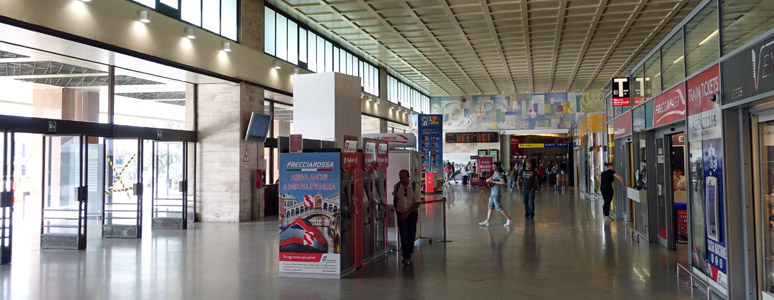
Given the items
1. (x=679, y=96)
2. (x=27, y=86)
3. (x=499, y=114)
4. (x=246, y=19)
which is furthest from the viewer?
(x=499, y=114)

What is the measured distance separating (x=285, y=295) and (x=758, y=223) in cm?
495

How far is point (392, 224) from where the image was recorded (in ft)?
32.3

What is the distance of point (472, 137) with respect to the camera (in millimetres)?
35375

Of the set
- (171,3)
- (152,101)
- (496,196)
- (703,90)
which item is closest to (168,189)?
(152,101)

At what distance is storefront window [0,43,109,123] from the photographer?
356 inches

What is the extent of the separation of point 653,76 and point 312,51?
464 inches

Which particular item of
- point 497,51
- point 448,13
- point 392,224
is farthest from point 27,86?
point 497,51

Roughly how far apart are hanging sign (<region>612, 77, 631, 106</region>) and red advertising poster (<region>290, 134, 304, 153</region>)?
6996 mm

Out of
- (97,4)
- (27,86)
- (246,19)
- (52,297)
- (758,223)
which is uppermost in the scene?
(246,19)

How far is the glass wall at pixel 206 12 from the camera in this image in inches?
449

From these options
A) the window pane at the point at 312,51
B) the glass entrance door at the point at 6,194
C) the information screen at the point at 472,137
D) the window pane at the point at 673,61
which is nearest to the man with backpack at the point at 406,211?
the window pane at the point at 673,61

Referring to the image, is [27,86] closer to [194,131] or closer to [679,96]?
[194,131]

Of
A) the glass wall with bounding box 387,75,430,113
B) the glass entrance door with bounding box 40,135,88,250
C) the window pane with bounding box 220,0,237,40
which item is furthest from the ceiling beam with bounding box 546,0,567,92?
the glass entrance door with bounding box 40,135,88,250

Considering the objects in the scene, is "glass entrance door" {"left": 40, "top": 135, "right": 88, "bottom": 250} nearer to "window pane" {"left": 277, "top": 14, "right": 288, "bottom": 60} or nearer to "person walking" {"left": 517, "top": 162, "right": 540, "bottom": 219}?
"window pane" {"left": 277, "top": 14, "right": 288, "bottom": 60}
